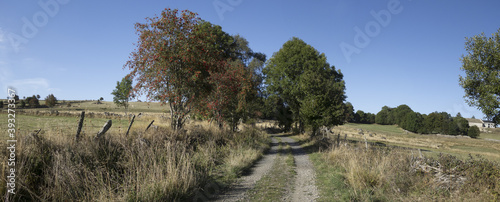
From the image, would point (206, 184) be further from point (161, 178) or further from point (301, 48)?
point (301, 48)

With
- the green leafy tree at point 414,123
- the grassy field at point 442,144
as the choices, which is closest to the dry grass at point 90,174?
the grassy field at point 442,144

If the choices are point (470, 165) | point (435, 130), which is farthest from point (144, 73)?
point (435, 130)

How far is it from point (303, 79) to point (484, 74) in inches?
586

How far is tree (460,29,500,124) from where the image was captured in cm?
1778

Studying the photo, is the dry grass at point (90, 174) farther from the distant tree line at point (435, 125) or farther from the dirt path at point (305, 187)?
the distant tree line at point (435, 125)

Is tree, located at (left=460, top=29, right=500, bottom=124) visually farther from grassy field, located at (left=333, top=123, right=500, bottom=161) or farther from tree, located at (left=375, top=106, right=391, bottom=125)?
tree, located at (left=375, top=106, right=391, bottom=125)

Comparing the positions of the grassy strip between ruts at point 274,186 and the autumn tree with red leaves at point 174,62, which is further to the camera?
the autumn tree with red leaves at point 174,62

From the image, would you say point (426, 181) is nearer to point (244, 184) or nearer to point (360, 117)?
point (244, 184)

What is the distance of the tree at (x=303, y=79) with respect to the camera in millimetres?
24750

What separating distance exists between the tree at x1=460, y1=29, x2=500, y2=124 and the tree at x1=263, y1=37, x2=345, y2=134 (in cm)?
1033

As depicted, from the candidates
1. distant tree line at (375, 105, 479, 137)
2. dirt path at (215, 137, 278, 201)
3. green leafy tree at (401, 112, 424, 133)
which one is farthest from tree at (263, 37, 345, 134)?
distant tree line at (375, 105, 479, 137)

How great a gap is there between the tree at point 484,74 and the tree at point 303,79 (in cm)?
1033

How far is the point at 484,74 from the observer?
1856 cm

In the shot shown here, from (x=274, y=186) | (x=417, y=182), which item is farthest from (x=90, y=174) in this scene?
(x=417, y=182)
